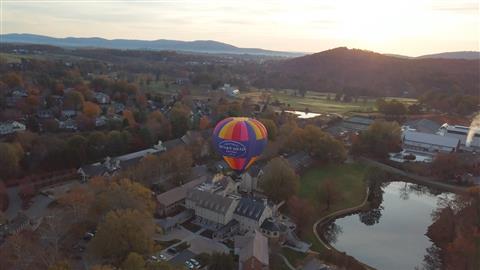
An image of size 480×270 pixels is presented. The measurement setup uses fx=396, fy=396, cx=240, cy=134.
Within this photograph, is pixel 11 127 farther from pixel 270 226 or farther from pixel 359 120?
pixel 359 120

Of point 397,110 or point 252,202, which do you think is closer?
point 252,202

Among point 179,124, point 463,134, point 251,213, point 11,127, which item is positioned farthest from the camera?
point 463,134

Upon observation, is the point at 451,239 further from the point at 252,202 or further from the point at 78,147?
the point at 78,147

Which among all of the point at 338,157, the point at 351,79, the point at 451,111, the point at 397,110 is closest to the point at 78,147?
the point at 338,157

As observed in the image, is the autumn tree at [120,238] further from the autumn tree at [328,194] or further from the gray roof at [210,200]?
the autumn tree at [328,194]

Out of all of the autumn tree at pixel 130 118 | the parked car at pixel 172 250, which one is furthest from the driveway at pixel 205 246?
the autumn tree at pixel 130 118

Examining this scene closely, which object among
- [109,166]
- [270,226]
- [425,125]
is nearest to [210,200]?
[270,226]
